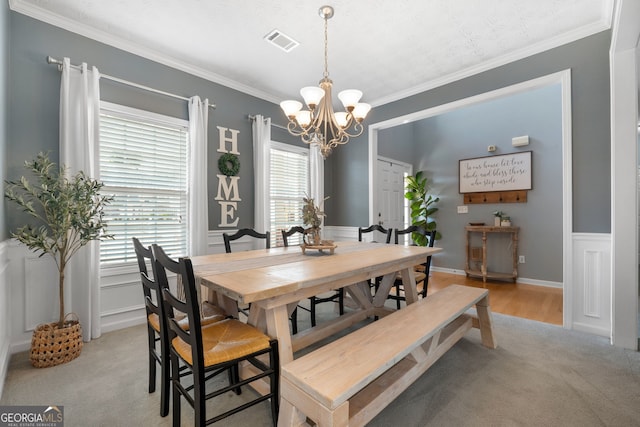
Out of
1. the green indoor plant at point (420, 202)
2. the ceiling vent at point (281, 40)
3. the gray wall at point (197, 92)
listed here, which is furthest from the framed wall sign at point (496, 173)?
the ceiling vent at point (281, 40)

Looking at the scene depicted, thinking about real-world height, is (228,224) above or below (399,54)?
below

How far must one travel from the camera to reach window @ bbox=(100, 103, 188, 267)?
2736 mm

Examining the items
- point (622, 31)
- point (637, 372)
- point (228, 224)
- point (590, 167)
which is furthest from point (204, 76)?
point (637, 372)

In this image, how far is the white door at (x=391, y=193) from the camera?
521cm

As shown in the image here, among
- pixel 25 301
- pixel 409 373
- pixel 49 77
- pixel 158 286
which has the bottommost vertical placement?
pixel 409 373

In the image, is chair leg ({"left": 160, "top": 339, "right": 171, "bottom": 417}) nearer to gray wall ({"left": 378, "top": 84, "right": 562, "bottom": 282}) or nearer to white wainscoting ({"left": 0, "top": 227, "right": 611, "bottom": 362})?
white wainscoting ({"left": 0, "top": 227, "right": 611, "bottom": 362})

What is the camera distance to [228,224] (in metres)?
3.58

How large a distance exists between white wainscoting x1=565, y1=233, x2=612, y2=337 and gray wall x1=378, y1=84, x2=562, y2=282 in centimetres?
197

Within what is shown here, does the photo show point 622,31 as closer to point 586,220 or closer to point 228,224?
point 586,220

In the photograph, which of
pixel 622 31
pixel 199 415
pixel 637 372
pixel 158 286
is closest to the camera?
pixel 199 415

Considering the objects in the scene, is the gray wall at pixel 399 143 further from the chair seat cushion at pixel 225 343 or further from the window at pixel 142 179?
the chair seat cushion at pixel 225 343

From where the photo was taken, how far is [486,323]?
2.34 m

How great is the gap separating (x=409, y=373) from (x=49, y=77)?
3605 millimetres

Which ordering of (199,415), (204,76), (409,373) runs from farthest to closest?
(204,76), (409,373), (199,415)
